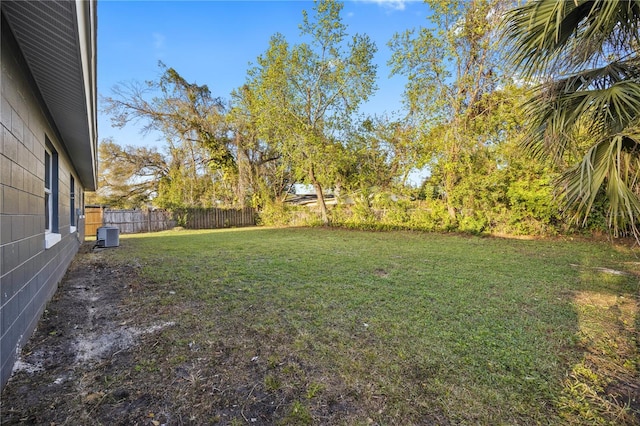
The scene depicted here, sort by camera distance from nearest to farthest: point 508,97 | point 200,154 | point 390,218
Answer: point 508,97, point 390,218, point 200,154

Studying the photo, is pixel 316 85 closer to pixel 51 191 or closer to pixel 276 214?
pixel 276 214

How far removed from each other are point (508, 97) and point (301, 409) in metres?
11.5

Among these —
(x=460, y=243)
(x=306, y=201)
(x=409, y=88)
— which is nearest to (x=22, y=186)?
(x=460, y=243)

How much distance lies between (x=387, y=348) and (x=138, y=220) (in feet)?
55.2

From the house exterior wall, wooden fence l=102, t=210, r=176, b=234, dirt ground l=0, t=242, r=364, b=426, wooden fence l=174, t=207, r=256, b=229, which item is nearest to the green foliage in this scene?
wooden fence l=174, t=207, r=256, b=229

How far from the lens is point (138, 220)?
1566 centimetres

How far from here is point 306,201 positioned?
21703mm

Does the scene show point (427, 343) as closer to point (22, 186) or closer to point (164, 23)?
point (22, 186)

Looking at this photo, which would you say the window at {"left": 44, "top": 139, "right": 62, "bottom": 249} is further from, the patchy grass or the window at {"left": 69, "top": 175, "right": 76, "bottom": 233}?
the window at {"left": 69, "top": 175, "right": 76, "bottom": 233}

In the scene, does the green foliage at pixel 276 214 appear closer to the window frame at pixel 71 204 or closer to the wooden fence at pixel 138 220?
the wooden fence at pixel 138 220

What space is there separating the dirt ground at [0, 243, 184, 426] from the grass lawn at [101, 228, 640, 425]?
13 centimetres

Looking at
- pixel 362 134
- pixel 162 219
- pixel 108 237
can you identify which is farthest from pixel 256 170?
pixel 108 237

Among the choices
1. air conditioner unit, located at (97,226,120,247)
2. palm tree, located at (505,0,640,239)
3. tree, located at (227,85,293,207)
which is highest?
tree, located at (227,85,293,207)

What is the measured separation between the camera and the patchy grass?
167 centimetres
